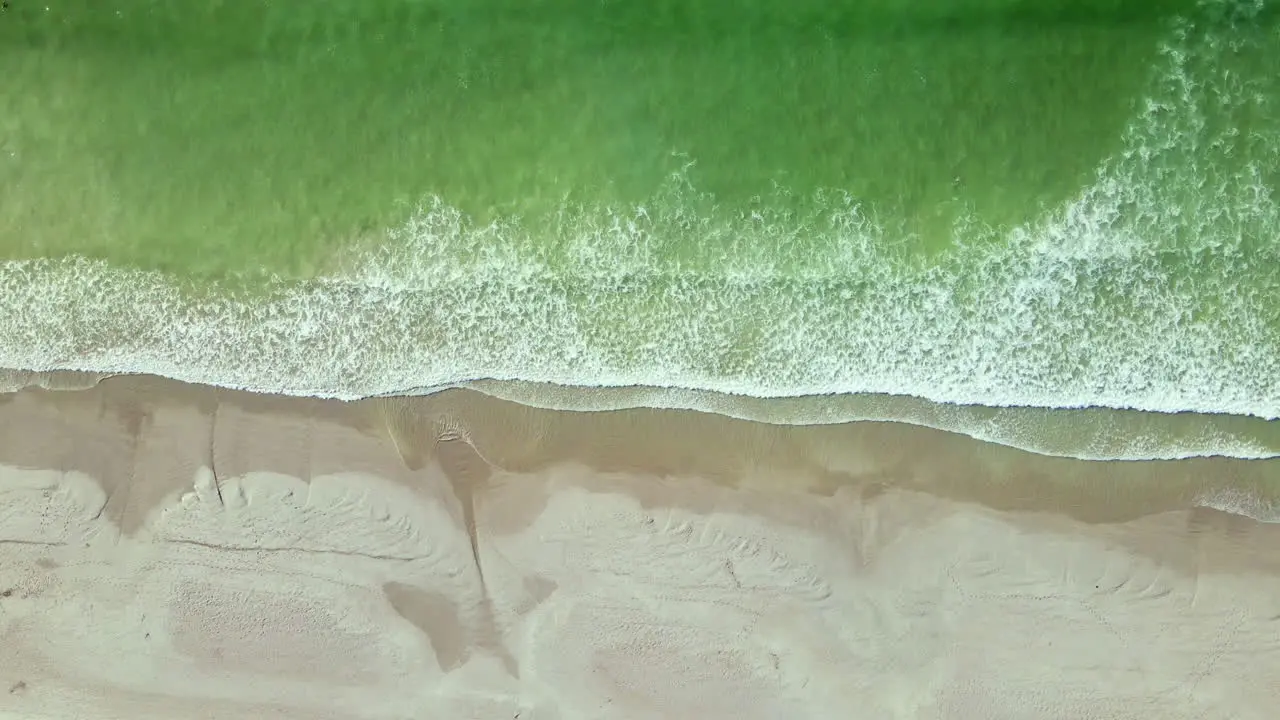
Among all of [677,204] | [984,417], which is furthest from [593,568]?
[984,417]

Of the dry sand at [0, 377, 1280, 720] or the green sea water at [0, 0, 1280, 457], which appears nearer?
the dry sand at [0, 377, 1280, 720]

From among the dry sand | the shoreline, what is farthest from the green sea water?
the dry sand

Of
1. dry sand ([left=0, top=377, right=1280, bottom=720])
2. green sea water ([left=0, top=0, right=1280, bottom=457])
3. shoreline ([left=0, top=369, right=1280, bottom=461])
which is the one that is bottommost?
dry sand ([left=0, top=377, right=1280, bottom=720])

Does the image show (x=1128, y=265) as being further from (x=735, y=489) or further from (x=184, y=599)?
(x=184, y=599)

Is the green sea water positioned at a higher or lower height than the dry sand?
higher

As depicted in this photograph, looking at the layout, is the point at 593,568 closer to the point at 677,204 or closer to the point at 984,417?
the point at 677,204

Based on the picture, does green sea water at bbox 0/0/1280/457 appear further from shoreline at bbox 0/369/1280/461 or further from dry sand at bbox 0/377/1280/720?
dry sand at bbox 0/377/1280/720

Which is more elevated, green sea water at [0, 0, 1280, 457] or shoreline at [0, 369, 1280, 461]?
green sea water at [0, 0, 1280, 457]
